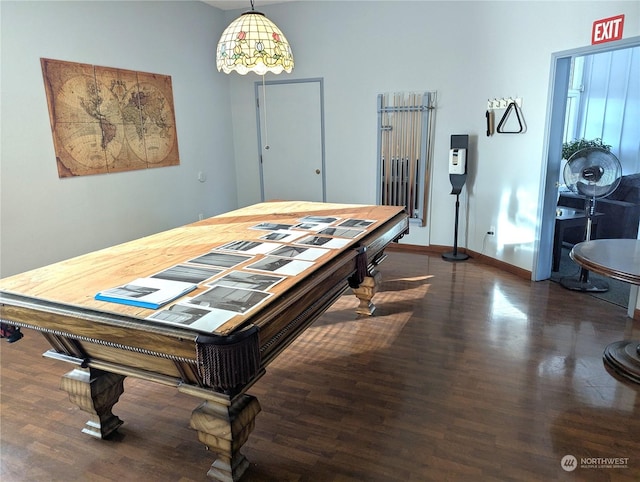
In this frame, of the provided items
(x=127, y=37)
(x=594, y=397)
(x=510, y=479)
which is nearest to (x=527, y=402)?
(x=594, y=397)

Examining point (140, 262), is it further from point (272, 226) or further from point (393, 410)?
point (393, 410)

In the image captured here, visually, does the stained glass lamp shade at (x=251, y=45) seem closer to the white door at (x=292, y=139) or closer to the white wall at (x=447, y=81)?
the white wall at (x=447, y=81)

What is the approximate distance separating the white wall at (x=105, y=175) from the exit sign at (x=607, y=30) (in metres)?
4.16

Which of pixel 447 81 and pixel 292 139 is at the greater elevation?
pixel 447 81

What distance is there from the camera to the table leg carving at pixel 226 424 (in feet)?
5.64

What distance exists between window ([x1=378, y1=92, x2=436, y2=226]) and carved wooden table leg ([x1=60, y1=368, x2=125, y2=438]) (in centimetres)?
398

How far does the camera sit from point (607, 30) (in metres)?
3.37

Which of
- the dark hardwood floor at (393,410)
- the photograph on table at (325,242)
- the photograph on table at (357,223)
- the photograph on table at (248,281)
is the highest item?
the photograph on table at (357,223)

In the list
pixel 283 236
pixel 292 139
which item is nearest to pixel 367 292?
pixel 283 236

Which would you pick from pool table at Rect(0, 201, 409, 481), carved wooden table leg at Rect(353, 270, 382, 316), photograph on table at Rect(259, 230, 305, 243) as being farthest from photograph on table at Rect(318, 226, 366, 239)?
carved wooden table leg at Rect(353, 270, 382, 316)

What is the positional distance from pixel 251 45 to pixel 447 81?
3.10 meters

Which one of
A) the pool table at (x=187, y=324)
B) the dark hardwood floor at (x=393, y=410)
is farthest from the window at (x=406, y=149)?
the pool table at (x=187, y=324)

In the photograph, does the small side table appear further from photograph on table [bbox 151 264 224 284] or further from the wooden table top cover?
photograph on table [bbox 151 264 224 284]

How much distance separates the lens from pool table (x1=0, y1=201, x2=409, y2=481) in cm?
150
